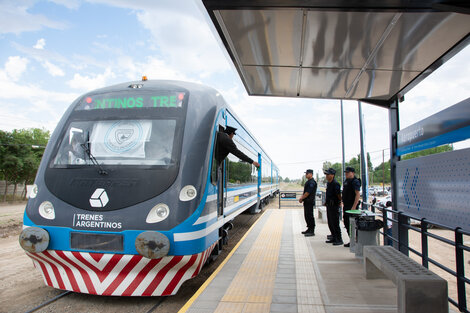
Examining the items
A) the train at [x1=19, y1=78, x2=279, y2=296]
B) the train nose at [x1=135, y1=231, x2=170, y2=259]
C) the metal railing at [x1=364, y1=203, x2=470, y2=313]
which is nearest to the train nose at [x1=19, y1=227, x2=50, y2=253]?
the train at [x1=19, y1=78, x2=279, y2=296]

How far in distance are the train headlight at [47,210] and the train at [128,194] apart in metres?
0.01

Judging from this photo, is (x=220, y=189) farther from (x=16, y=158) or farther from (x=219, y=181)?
(x=16, y=158)

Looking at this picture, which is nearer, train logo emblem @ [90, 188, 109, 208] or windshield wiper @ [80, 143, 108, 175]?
train logo emblem @ [90, 188, 109, 208]

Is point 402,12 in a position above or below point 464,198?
above

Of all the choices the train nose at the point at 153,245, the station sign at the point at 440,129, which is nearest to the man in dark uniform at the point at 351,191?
the station sign at the point at 440,129

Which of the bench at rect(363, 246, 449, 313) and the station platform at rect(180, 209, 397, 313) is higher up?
the bench at rect(363, 246, 449, 313)

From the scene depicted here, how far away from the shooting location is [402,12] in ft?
11.5

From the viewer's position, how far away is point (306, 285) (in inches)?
181

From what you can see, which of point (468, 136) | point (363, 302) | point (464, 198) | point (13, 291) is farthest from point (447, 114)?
point (13, 291)

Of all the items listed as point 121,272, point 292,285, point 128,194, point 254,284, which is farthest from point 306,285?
point 128,194

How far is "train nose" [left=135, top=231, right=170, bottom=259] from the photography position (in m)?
4.22

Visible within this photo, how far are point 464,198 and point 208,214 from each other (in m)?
3.12

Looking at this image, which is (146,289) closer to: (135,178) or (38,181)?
(135,178)

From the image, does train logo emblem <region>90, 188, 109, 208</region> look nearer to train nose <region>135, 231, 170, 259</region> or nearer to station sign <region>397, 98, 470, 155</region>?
train nose <region>135, 231, 170, 259</region>
